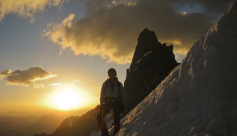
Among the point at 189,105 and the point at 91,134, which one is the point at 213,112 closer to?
the point at 189,105

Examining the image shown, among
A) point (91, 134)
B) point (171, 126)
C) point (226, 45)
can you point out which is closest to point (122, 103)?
point (171, 126)

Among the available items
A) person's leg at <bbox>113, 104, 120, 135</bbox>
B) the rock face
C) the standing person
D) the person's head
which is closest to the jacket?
the standing person

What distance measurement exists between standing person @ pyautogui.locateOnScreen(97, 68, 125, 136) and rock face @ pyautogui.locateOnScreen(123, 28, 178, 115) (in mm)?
57426

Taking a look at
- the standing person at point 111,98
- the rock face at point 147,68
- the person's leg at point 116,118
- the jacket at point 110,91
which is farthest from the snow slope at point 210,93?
the rock face at point 147,68

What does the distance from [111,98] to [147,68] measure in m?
62.6

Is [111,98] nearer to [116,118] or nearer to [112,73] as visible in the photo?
[116,118]

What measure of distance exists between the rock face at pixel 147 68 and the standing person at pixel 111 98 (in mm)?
57426

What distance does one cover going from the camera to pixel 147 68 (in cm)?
6662

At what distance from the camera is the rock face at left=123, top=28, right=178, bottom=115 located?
63.6 m

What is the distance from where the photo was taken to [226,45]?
3.01m

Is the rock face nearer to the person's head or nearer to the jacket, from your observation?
the jacket

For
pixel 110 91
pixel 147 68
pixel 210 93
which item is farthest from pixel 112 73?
pixel 147 68

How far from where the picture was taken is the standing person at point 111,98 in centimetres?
634

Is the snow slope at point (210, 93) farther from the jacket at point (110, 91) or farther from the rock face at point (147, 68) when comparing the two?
the rock face at point (147, 68)
